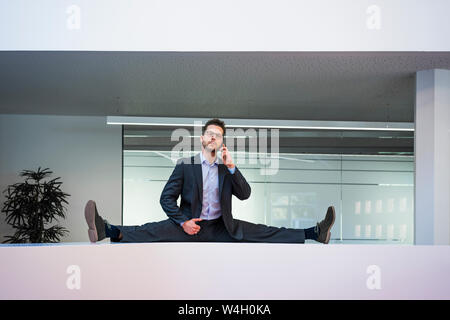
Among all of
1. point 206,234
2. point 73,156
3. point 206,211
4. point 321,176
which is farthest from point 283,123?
point 73,156

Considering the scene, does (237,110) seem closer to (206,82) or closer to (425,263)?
(206,82)

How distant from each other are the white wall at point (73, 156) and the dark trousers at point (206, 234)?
381cm

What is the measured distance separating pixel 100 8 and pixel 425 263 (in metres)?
3.18

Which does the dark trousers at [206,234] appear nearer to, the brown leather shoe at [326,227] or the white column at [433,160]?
the brown leather shoe at [326,227]

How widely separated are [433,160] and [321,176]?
12.1 feet

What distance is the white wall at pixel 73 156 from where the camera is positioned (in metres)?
7.98

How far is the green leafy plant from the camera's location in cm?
740

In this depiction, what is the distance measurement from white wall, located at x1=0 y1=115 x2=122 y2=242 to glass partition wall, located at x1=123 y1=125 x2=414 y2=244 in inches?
9.6

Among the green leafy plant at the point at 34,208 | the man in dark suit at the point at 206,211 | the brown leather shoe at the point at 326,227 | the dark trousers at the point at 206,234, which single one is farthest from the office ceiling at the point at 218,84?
the dark trousers at the point at 206,234

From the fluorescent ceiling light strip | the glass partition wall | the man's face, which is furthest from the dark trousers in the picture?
the glass partition wall

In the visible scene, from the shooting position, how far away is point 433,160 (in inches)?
179

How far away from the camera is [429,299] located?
3.72 meters
